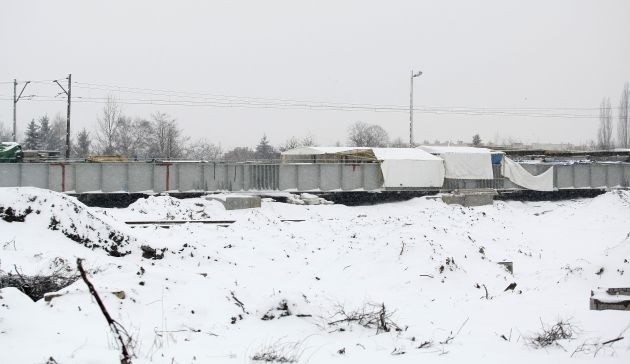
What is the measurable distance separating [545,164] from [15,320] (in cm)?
3542

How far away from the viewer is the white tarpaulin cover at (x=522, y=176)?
3534 cm

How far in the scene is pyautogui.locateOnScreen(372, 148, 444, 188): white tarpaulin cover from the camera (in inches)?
1286

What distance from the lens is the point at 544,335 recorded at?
24.1 feet

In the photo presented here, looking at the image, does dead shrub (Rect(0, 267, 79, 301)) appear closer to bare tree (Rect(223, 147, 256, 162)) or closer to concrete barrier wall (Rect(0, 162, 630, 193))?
concrete barrier wall (Rect(0, 162, 630, 193))

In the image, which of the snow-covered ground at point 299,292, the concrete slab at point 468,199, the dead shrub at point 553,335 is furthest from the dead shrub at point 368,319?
the concrete slab at point 468,199

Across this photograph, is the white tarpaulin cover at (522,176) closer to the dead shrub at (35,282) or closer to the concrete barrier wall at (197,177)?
the concrete barrier wall at (197,177)

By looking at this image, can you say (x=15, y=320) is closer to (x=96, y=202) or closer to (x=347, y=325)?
(x=347, y=325)

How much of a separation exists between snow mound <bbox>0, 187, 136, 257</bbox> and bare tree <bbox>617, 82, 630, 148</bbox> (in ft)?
226

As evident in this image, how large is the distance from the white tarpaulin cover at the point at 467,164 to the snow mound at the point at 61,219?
25340 mm

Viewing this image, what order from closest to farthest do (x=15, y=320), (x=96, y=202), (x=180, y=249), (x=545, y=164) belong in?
1. (x=15, y=320)
2. (x=180, y=249)
3. (x=96, y=202)
4. (x=545, y=164)

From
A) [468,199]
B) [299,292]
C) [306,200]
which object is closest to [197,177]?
[306,200]

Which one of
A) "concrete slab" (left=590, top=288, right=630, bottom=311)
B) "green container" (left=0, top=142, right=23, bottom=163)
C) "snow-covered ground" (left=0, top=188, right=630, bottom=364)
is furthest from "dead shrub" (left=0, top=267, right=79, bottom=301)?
"green container" (left=0, top=142, right=23, bottom=163)

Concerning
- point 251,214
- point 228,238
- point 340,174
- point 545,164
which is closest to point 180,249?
point 228,238

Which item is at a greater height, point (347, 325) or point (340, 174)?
point (340, 174)
